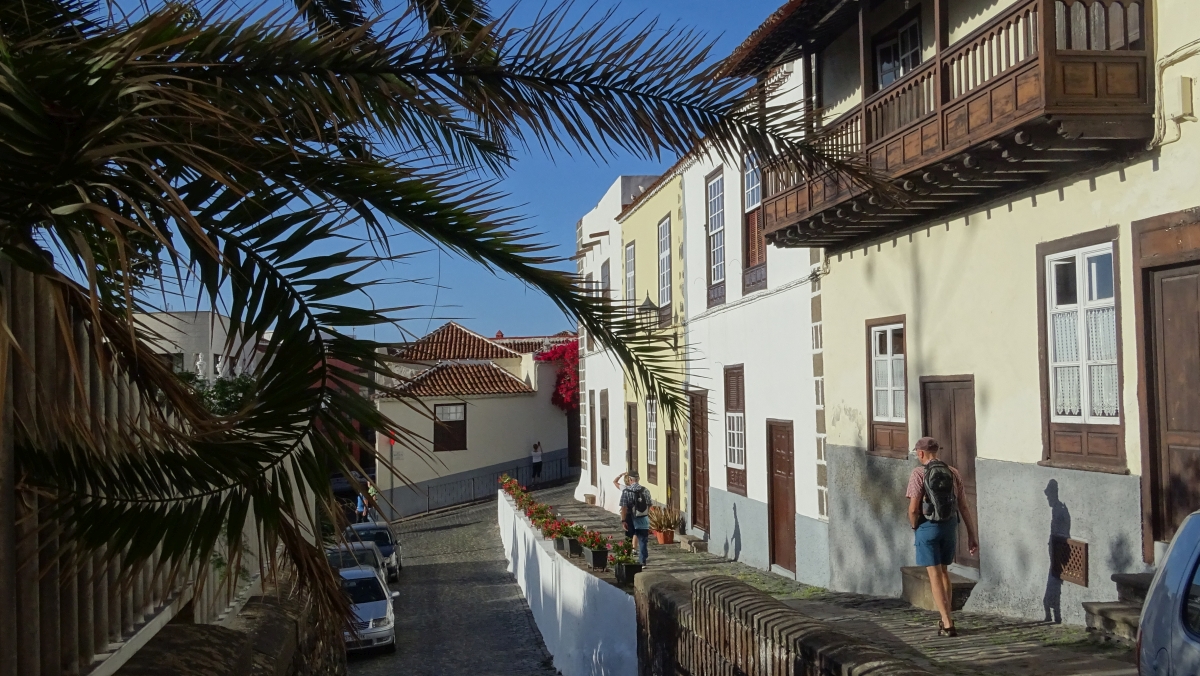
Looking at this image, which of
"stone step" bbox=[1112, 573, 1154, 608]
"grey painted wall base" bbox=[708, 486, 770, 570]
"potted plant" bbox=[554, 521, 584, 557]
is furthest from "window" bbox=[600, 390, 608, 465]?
"stone step" bbox=[1112, 573, 1154, 608]

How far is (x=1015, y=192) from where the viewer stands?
9352 mm

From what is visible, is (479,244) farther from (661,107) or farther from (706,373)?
(706,373)

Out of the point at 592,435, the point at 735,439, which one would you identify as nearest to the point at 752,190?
the point at 735,439

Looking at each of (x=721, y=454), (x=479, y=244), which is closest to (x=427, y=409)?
(x=479, y=244)

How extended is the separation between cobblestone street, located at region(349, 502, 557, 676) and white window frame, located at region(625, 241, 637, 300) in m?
6.36

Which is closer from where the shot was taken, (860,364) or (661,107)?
(661,107)

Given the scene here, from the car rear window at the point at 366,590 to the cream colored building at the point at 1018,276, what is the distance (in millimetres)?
7048

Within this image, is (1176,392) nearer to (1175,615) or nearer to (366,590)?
(1175,615)

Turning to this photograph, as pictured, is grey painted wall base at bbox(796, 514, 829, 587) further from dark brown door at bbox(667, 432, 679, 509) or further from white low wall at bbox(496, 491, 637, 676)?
dark brown door at bbox(667, 432, 679, 509)

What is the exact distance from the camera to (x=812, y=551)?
1364cm

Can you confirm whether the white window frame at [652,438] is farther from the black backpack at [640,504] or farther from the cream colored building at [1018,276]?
the cream colored building at [1018,276]

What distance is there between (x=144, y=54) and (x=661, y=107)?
5.17 feet

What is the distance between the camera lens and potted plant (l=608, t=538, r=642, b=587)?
13.1m

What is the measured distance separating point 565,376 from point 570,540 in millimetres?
23906
